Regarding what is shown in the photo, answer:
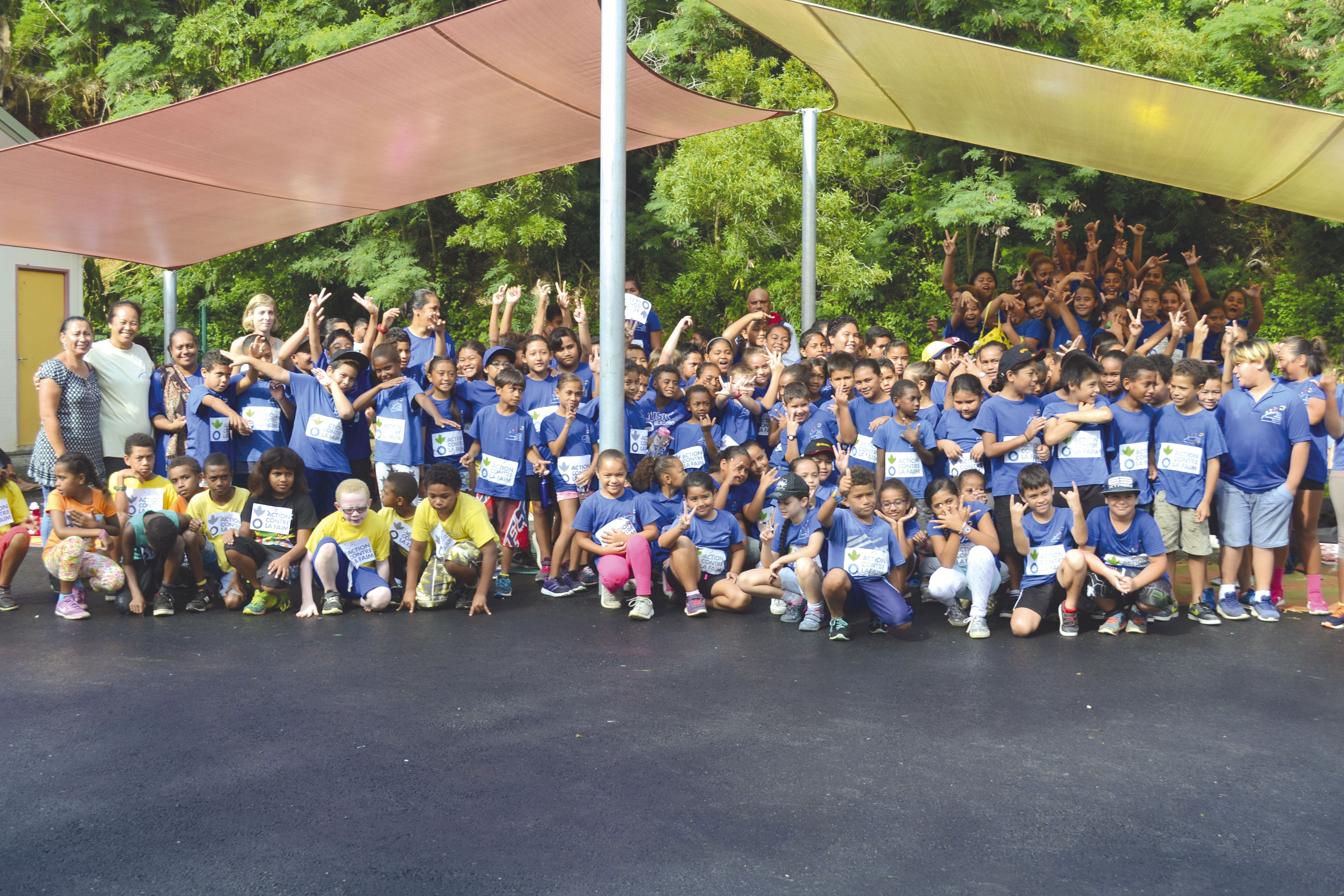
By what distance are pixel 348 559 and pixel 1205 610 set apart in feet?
15.8

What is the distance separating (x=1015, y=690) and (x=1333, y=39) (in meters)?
12.3

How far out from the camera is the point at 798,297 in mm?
13133

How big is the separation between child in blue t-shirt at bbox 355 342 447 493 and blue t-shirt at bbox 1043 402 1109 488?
3783 millimetres

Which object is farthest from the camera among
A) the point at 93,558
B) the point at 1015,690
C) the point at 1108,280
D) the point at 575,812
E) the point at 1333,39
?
the point at 1333,39

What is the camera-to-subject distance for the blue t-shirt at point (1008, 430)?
606cm

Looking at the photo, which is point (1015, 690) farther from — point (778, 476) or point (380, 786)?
point (380, 786)

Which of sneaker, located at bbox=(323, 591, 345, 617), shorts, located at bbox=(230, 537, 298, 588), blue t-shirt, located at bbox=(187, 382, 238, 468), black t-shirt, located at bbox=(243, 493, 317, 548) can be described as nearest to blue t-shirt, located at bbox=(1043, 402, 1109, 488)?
sneaker, located at bbox=(323, 591, 345, 617)

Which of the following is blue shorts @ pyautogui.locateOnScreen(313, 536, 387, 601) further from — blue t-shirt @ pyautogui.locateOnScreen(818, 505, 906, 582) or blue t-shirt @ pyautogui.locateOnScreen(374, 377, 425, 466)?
blue t-shirt @ pyautogui.locateOnScreen(818, 505, 906, 582)

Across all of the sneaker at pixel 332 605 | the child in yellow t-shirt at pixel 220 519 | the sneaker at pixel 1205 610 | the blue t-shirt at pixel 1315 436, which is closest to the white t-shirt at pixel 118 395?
the child in yellow t-shirt at pixel 220 519

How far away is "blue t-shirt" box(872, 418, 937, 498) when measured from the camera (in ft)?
20.9

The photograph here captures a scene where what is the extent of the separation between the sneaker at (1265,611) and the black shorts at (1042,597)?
119 centimetres

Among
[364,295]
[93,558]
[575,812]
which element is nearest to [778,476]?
[575,812]

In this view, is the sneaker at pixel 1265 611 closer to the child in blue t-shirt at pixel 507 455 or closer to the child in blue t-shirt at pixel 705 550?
the child in blue t-shirt at pixel 705 550

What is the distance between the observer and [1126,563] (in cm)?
561
